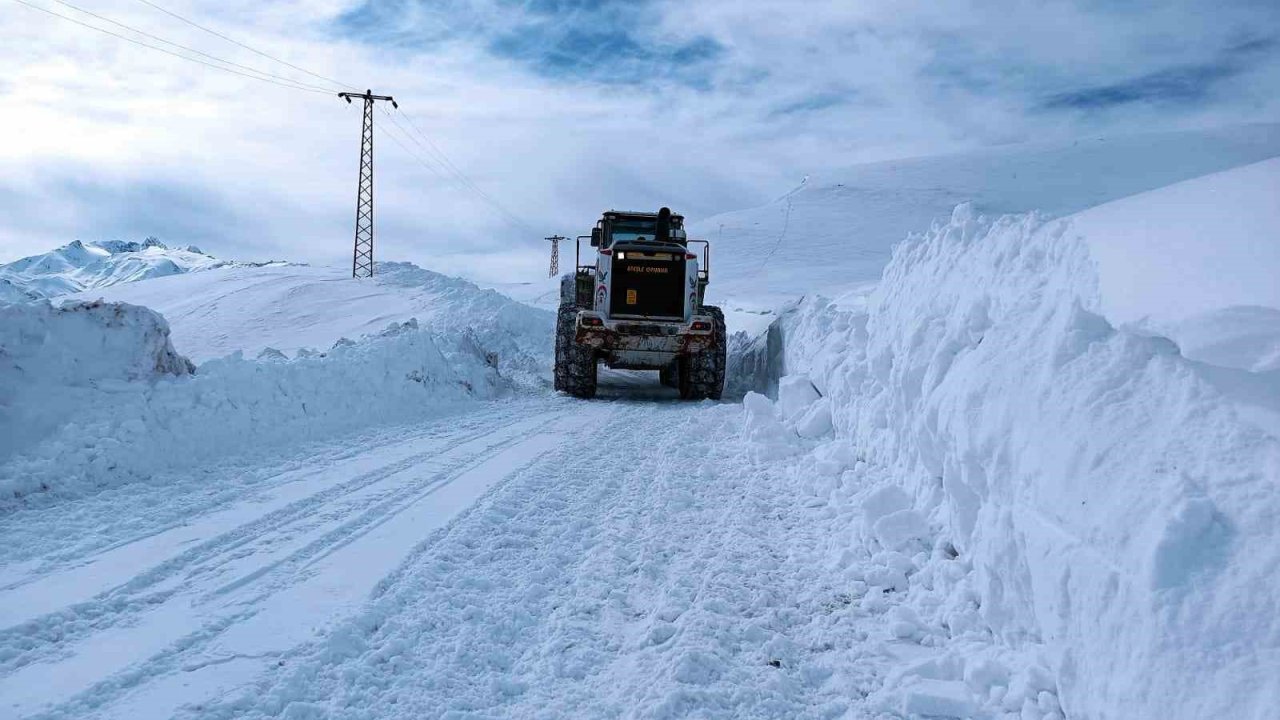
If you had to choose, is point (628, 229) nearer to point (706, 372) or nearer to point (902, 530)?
point (706, 372)

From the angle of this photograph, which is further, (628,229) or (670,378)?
(670,378)

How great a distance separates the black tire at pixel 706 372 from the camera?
12.6 m

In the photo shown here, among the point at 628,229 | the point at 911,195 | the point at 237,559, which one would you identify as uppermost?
the point at 911,195

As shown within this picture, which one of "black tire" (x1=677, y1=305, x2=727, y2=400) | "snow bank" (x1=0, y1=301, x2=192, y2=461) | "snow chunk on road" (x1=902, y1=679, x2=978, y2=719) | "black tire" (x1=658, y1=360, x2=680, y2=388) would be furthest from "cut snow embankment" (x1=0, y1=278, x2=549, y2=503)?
"black tire" (x1=658, y1=360, x2=680, y2=388)

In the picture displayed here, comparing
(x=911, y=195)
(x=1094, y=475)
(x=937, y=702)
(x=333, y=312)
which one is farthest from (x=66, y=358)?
(x=911, y=195)

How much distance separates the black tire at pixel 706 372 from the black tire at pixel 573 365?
5.16ft

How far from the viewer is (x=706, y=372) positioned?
41.3 feet

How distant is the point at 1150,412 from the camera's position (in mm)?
2791

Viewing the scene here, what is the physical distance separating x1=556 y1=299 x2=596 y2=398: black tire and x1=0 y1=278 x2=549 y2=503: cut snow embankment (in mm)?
3481

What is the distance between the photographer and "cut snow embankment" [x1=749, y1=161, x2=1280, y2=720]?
223 centimetres

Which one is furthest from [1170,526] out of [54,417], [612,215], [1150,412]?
[612,215]

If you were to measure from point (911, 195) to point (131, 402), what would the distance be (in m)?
54.9

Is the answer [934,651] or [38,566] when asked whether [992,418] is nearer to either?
[934,651]

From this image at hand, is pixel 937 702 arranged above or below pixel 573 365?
below
